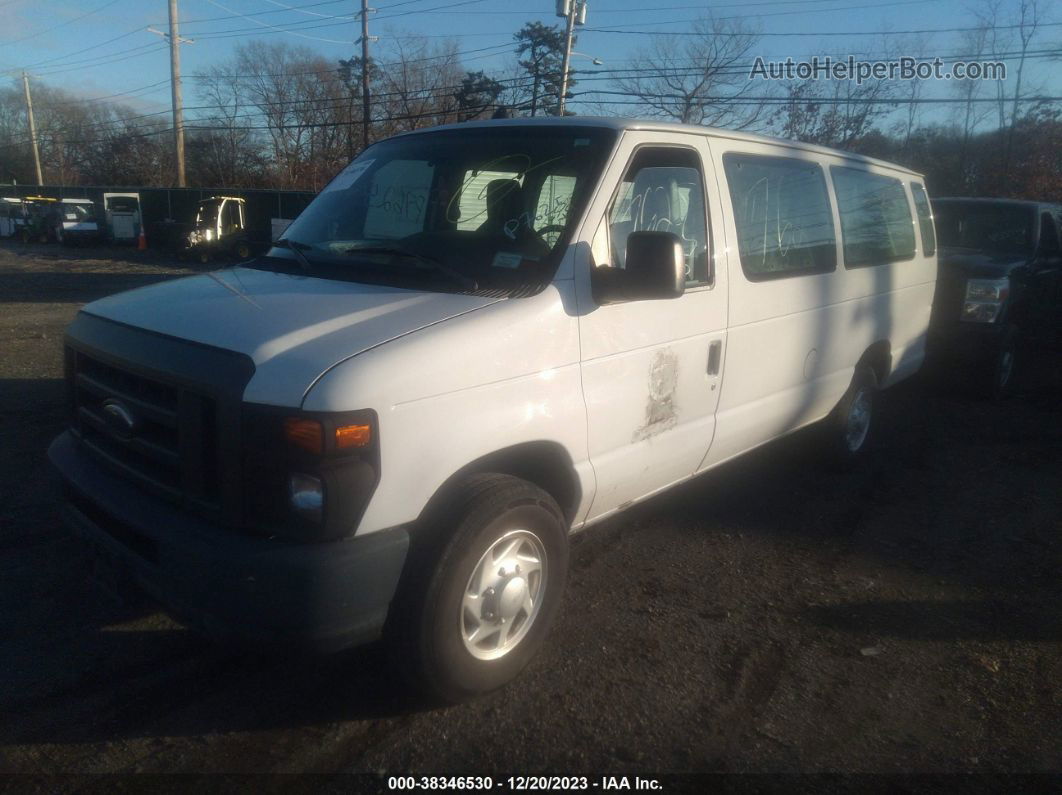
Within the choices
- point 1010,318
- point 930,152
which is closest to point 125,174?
point 930,152

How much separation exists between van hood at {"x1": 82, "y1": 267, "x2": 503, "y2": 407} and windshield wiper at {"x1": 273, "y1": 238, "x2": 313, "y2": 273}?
4.0 inches

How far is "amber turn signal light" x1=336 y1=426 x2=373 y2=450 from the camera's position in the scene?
249 centimetres

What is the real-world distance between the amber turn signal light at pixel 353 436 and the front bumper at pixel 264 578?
303 mm

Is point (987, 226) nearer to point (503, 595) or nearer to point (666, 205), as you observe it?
point (666, 205)

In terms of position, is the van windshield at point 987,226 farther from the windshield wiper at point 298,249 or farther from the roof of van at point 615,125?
the windshield wiper at point 298,249

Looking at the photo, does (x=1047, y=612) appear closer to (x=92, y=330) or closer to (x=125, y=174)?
(x=92, y=330)

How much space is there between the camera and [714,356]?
13.0 feet

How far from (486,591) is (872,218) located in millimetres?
4014

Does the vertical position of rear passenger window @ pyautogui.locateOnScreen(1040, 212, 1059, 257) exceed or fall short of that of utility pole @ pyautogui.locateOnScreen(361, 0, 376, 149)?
it falls short

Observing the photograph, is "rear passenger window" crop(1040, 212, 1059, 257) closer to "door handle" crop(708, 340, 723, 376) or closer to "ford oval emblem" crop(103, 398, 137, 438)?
"door handle" crop(708, 340, 723, 376)

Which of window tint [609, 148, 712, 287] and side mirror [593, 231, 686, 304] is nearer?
side mirror [593, 231, 686, 304]

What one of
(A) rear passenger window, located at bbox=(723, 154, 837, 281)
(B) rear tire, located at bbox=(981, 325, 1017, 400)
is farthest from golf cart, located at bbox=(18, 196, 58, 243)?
(A) rear passenger window, located at bbox=(723, 154, 837, 281)

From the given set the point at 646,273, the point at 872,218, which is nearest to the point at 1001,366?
the point at 872,218

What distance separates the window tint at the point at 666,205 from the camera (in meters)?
3.52
